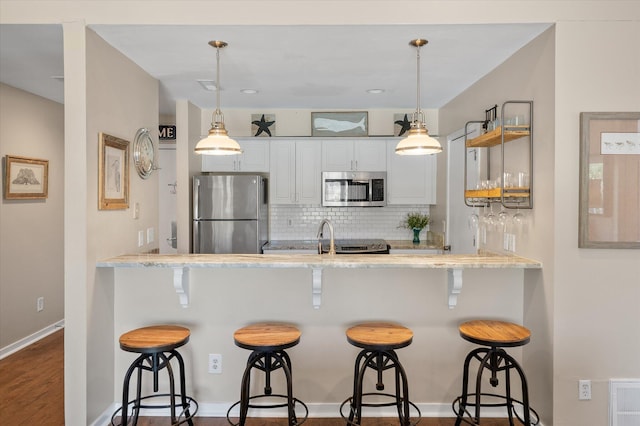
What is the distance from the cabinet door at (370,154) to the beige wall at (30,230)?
3263 millimetres

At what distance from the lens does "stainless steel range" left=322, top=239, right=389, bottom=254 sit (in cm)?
451

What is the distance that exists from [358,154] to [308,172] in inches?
24.0

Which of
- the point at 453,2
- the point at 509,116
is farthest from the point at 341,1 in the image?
the point at 509,116

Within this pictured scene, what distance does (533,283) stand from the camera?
2662 mm

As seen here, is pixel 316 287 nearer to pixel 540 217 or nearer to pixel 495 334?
pixel 495 334

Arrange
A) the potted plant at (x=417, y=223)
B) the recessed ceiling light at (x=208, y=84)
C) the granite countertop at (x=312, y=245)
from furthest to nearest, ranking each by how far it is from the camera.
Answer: the potted plant at (x=417, y=223), the granite countertop at (x=312, y=245), the recessed ceiling light at (x=208, y=84)

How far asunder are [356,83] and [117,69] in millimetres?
1913

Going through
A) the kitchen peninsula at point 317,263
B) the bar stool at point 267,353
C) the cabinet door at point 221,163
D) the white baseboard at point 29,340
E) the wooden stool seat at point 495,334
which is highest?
the cabinet door at point 221,163

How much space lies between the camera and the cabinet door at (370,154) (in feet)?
15.9

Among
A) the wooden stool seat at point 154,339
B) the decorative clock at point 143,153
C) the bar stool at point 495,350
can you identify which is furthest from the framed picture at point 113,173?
the bar stool at point 495,350

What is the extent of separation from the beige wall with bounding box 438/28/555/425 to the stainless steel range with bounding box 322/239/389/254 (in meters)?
1.79

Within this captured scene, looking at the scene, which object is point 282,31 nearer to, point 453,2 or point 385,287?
point 453,2

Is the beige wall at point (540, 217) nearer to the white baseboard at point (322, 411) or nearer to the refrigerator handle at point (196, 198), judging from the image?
the white baseboard at point (322, 411)

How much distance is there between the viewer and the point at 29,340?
416 centimetres
